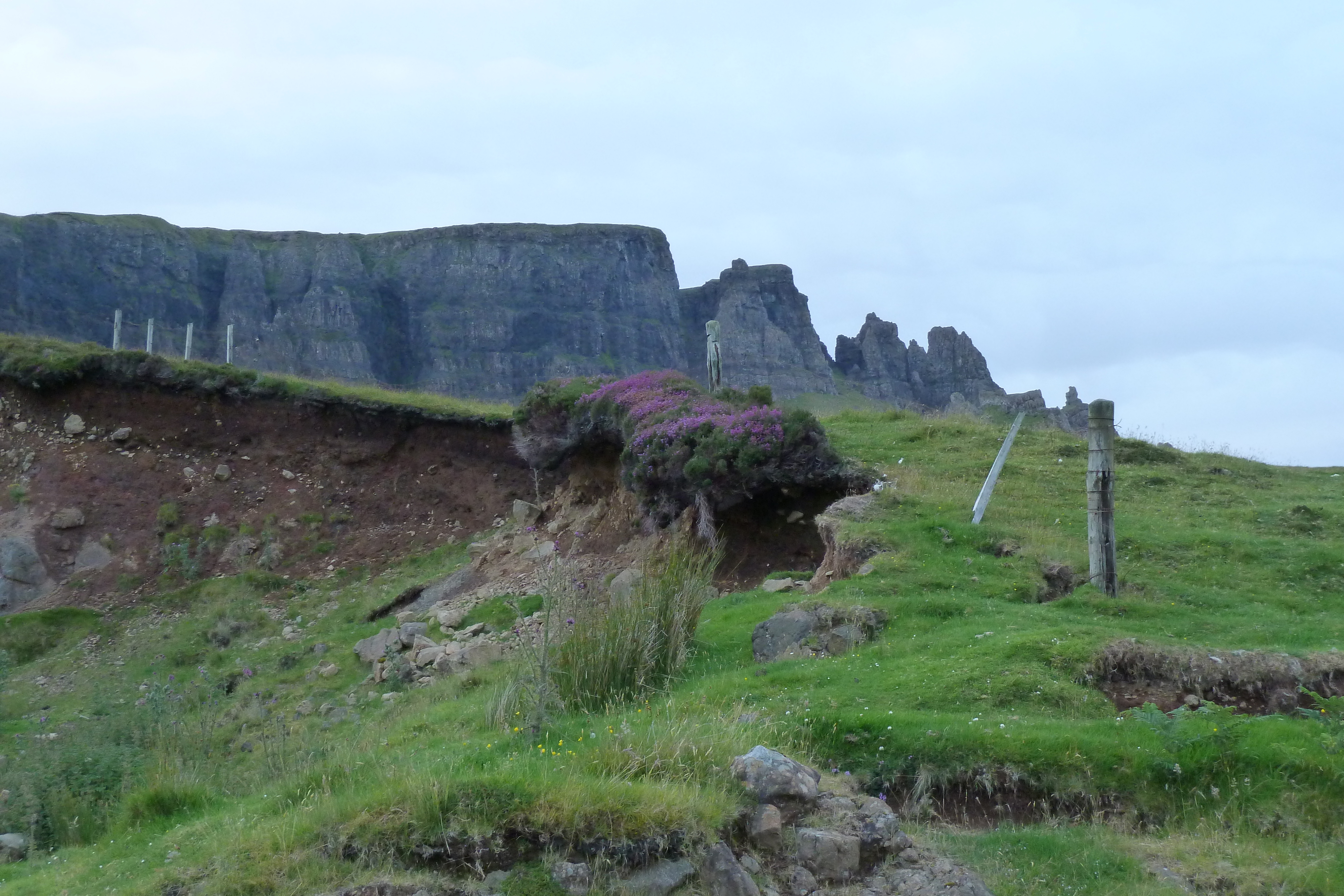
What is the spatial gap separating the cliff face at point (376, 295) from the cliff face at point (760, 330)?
17.9 ft

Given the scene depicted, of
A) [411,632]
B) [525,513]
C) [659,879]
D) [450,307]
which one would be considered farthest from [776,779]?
[450,307]

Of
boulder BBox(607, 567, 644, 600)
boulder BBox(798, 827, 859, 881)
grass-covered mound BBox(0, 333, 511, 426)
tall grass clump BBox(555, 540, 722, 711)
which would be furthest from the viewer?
grass-covered mound BBox(0, 333, 511, 426)

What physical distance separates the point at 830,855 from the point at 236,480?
20552 millimetres

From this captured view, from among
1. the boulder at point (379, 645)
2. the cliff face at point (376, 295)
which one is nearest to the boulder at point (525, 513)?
the boulder at point (379, 645)

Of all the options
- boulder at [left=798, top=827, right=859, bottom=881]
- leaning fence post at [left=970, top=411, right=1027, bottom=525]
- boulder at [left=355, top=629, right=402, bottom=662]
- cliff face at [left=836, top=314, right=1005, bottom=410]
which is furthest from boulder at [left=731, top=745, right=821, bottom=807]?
cliff face at [left=836, top=314, right=1005, bottom=410]

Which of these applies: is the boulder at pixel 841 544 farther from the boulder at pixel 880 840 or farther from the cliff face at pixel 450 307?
the cliff face at pixel 450 307

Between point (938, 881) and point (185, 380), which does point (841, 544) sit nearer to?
point (938, 881)

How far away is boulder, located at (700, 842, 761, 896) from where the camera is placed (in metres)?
7.11

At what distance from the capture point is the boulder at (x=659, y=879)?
23.1 ft

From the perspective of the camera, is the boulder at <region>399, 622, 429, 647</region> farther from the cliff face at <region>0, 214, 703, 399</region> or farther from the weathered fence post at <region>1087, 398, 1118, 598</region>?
the cliff face at <region>0, 214, 703, 399</region>

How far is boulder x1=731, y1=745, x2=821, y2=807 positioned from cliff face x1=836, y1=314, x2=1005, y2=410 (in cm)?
6685

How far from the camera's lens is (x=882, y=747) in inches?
356

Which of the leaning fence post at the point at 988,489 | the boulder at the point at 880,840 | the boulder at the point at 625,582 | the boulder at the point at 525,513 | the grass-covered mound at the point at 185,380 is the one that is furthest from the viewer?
the grass-covered mound at the point at 185,380

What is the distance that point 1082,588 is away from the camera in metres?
13.0
